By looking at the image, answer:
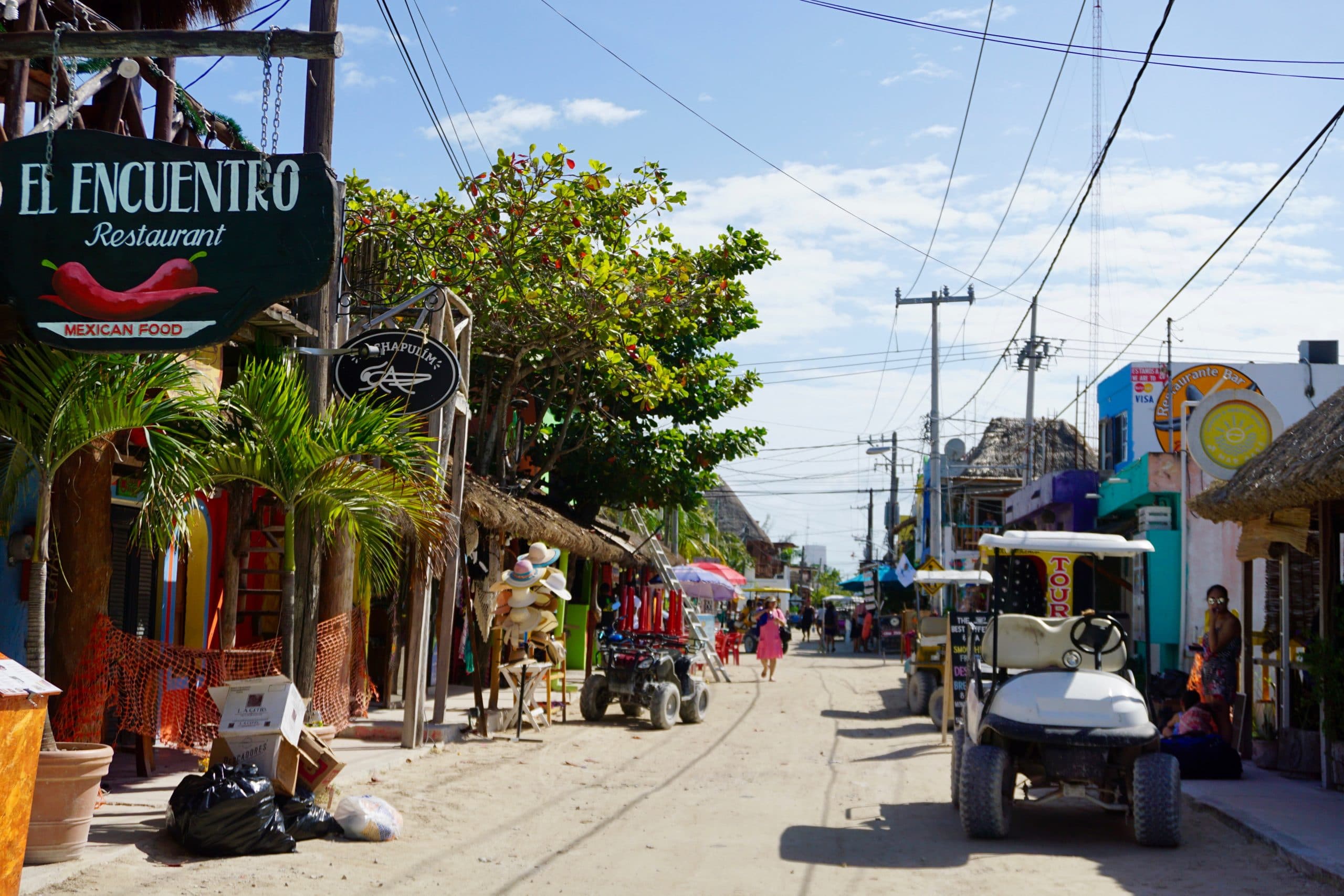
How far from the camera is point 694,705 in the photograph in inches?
679

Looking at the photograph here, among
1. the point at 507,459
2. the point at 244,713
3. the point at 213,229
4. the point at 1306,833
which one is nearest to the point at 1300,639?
the point at 1306,833

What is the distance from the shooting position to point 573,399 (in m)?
20.4

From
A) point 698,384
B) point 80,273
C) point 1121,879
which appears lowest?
point 1121,879

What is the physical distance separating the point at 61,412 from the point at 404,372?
4.90 m

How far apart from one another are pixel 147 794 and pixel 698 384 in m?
14.4

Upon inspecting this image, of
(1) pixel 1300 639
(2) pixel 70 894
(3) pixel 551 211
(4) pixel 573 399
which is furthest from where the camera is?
(4) pixel 573 399

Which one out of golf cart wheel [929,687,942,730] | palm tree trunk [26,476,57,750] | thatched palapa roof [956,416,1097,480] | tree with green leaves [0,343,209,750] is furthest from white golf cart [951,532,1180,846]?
thatched palapa roof [956,416,1097,480]

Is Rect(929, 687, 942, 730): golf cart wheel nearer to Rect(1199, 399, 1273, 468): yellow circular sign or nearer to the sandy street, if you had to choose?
the sandy street

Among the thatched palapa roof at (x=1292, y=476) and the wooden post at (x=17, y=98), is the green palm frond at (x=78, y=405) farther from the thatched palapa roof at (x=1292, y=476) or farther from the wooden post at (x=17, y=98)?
the thatched palapa roof at (x=1292, y=476)

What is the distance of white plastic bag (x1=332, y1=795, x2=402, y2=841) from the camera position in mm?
8203

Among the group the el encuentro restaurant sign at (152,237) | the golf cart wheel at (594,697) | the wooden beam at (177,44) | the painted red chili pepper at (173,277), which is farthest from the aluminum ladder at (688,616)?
the wooden beam at (177,44)

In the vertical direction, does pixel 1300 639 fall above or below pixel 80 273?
below

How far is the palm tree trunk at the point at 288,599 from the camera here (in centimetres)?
927

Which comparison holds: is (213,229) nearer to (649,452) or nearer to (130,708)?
(130,708)
